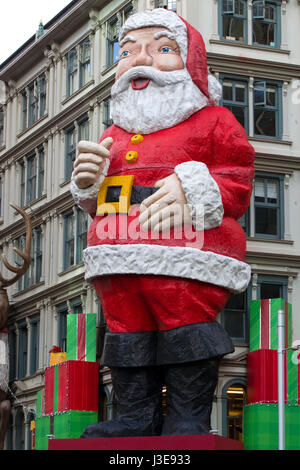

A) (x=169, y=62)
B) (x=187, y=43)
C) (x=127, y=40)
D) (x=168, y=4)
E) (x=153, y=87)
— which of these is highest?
(x=168, y=4)

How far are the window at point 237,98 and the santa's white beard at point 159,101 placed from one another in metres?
8.36

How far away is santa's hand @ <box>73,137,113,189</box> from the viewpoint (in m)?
13.7

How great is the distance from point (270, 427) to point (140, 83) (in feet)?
25.4

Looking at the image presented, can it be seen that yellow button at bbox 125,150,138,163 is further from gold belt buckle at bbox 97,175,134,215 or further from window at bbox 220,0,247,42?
window at bbox 220,0,247,42

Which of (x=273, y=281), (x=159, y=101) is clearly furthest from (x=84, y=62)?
(x=159, y=101)

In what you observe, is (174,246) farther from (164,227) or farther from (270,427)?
(270,427)

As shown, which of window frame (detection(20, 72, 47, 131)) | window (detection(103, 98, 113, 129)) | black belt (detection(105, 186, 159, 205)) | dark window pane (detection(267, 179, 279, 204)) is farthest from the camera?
window frame (detection(20, 72, 47, 131))

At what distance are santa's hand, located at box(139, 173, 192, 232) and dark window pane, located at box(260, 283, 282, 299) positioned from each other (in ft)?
29.1

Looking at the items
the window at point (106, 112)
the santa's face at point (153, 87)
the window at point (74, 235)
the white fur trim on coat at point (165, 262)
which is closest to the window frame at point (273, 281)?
the window at point (74, 235)

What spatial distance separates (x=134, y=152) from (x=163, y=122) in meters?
0.53

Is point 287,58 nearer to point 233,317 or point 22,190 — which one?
point 233,317

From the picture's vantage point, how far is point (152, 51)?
46.5 feet

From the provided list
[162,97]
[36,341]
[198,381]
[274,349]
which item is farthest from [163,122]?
[36,341]

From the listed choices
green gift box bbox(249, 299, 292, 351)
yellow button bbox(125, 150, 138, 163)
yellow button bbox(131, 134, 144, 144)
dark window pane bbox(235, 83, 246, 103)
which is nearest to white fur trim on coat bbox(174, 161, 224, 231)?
yellow button bbox(125, 150, 138, 163)
